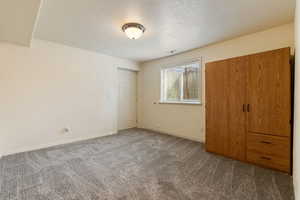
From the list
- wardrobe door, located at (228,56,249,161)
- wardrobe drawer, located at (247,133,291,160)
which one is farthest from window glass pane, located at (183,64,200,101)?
wardrobe drawer, located at (247,133,291,160)

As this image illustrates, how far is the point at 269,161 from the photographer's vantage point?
2.31m

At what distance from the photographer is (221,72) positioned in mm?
2852

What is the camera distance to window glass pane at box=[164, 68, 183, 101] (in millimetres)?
4501

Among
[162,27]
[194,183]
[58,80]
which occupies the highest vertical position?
[162,27]

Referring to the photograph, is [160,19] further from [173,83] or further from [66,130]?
[66,130]

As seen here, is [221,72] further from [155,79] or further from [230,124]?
[155,79]

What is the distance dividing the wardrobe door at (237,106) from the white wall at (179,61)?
2.21 ft

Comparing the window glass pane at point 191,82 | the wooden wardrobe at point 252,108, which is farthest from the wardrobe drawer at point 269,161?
the window glass pane at point 191,82

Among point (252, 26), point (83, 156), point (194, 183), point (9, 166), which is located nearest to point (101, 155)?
point (83, 156)

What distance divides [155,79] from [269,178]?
3733 millimetres

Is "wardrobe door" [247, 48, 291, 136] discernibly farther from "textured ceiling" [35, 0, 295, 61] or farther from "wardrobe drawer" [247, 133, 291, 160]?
"textured ceiling" [35, 0, 295, 61]

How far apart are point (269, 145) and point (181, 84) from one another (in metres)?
2.61

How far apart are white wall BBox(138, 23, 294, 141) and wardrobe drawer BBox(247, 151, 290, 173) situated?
4.25 feet

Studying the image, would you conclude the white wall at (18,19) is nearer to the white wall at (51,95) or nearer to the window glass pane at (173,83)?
the white wall at (51,95)
